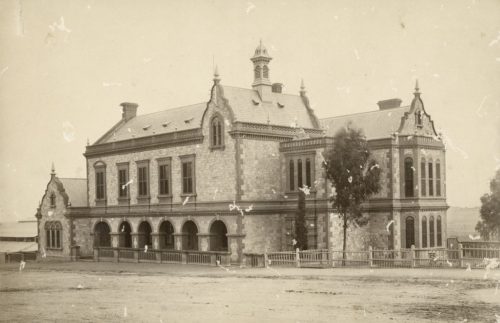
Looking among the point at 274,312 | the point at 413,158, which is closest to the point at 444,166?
the point at 413,158

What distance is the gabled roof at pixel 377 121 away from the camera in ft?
158

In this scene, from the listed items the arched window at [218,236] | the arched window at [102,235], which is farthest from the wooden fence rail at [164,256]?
the arched window at [102,235]

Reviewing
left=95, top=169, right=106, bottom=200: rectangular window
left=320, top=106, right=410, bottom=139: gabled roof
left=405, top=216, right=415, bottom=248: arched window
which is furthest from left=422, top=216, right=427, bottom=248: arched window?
left=95, top=169, right=106, bottom=200: rectangular window

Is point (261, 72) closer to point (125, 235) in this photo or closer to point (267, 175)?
point (267, 175)

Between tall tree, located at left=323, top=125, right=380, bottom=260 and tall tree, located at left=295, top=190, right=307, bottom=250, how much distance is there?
2808 mm

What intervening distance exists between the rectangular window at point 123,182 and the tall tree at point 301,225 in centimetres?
1654

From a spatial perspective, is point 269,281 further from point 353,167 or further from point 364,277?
point 353,167

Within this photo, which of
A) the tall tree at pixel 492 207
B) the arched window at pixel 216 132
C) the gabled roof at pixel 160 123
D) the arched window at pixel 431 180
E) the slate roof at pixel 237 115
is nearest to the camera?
the arched window at pixel 216 132

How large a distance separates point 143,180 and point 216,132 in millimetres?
9419

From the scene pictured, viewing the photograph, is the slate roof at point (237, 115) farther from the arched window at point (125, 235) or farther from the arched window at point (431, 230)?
the arched window at point (431, 230)

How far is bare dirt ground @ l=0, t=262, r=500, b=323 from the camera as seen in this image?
21562mm

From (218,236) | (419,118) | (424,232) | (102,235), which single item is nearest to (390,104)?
(419,118)

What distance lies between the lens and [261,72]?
1997 inches

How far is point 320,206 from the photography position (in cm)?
4466
